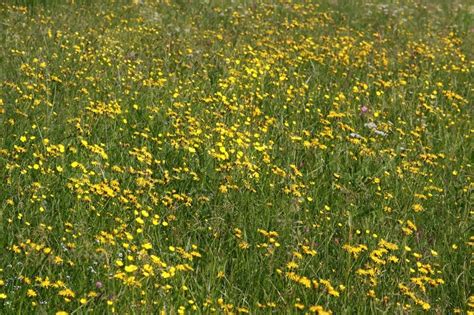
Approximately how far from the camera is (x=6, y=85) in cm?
511

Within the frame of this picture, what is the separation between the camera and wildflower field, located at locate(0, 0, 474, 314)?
11.0ft

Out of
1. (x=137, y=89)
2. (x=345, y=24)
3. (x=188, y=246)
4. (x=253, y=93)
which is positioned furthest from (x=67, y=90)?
(x=345, y=24)

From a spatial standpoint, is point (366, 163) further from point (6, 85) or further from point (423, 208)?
point (6, 85)

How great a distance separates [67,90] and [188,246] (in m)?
2.17

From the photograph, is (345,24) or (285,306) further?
(345,24)

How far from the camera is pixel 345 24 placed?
30.7 ft

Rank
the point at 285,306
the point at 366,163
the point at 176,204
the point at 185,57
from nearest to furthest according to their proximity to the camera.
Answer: the point at 285,306
the point at 176,204
the point at 366,163
the point at 185,57

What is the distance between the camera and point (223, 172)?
444 cm

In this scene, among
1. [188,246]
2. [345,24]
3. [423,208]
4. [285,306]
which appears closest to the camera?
[285,306]

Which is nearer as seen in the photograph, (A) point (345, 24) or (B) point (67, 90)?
(B) point (67, 90)

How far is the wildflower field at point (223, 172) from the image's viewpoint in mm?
3340

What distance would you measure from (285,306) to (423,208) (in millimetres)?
1626

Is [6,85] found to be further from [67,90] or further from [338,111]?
[338,111]

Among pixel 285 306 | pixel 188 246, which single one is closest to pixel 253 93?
pixel 188 246
